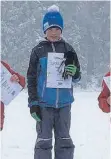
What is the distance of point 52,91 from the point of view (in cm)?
446

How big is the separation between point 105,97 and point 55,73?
0.58 meters

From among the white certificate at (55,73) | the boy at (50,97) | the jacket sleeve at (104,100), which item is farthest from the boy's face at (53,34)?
the jacket sleeve at (104,100)

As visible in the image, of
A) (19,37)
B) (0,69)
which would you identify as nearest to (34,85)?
(0,69)

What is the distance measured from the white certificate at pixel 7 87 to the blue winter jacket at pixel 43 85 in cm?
37

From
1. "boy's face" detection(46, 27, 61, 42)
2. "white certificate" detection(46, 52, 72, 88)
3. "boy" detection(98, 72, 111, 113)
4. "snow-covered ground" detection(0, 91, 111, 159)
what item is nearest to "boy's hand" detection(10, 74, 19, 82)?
"white certificate" detection(46, 52, 72, 88)

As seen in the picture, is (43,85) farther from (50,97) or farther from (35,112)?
(35,112)

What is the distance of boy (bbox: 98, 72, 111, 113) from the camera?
14.0ft

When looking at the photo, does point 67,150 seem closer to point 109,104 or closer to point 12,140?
point 109,104

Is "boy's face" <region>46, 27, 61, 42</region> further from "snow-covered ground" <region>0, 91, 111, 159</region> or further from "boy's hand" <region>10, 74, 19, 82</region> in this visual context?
"snow-covered ground" <region>0, 91, 111, 159</region>

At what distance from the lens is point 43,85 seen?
4469 mm

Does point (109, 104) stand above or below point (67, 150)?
above

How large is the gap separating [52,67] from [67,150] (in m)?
0.87

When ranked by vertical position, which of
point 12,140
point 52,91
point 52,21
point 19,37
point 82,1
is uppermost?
point 82,1

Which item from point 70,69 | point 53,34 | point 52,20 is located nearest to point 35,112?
point 70,69
